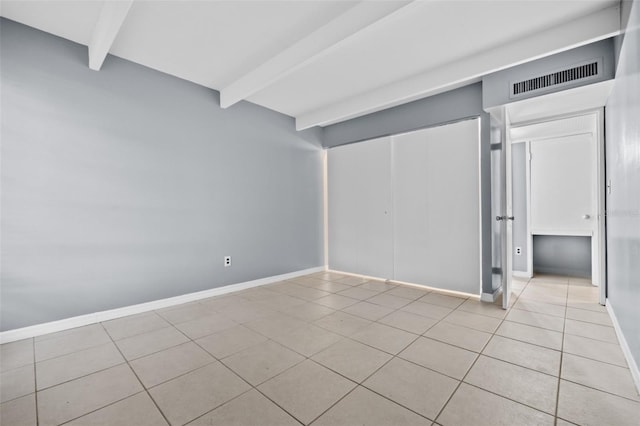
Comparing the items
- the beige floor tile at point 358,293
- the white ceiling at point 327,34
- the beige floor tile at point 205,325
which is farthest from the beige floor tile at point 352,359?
the white ceiling at point 327,34

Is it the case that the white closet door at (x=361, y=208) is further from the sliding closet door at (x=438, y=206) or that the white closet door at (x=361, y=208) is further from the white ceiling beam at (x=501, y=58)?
the white ceiling beam at (x=501, y=58)

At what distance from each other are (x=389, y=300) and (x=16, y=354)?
337cm

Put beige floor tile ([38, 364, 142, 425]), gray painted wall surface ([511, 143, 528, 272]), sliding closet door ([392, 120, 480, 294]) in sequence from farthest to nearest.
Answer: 1. gray painted wall surface ([511, 143, 528, 272])
2. sliding closet door ([392, 120, 480, 294])
3. beige floor tile ([38, 364, 142, 425])

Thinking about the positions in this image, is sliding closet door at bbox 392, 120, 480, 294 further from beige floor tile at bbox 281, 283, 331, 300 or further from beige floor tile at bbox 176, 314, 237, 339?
beige floor tile at bbox 176, 314, 237, 339

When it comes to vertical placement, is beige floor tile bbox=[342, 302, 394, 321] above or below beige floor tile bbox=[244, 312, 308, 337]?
below

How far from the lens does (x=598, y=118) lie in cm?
308

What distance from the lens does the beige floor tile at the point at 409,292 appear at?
3508 millimetres

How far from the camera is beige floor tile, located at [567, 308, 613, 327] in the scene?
8.59 ft

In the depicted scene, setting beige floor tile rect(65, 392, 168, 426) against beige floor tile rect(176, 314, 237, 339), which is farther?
beige floor tile rect(176, 314, 237, 339)

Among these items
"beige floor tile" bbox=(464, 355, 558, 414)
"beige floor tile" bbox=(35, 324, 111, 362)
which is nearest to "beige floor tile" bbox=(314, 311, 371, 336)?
"beige floor tile" bbox=(464, 355, 558, 414)

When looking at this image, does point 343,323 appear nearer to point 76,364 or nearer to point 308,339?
point 308,339

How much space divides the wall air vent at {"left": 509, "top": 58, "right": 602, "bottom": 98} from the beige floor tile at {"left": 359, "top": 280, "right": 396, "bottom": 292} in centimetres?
272

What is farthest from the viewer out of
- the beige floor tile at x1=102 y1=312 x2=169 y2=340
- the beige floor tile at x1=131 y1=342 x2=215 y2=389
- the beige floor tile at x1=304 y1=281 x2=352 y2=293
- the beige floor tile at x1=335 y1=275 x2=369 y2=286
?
the beige floor tile at x1=335 y1=275 x2=369 y2=286

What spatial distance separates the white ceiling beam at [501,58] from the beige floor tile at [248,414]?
11.1 feet
